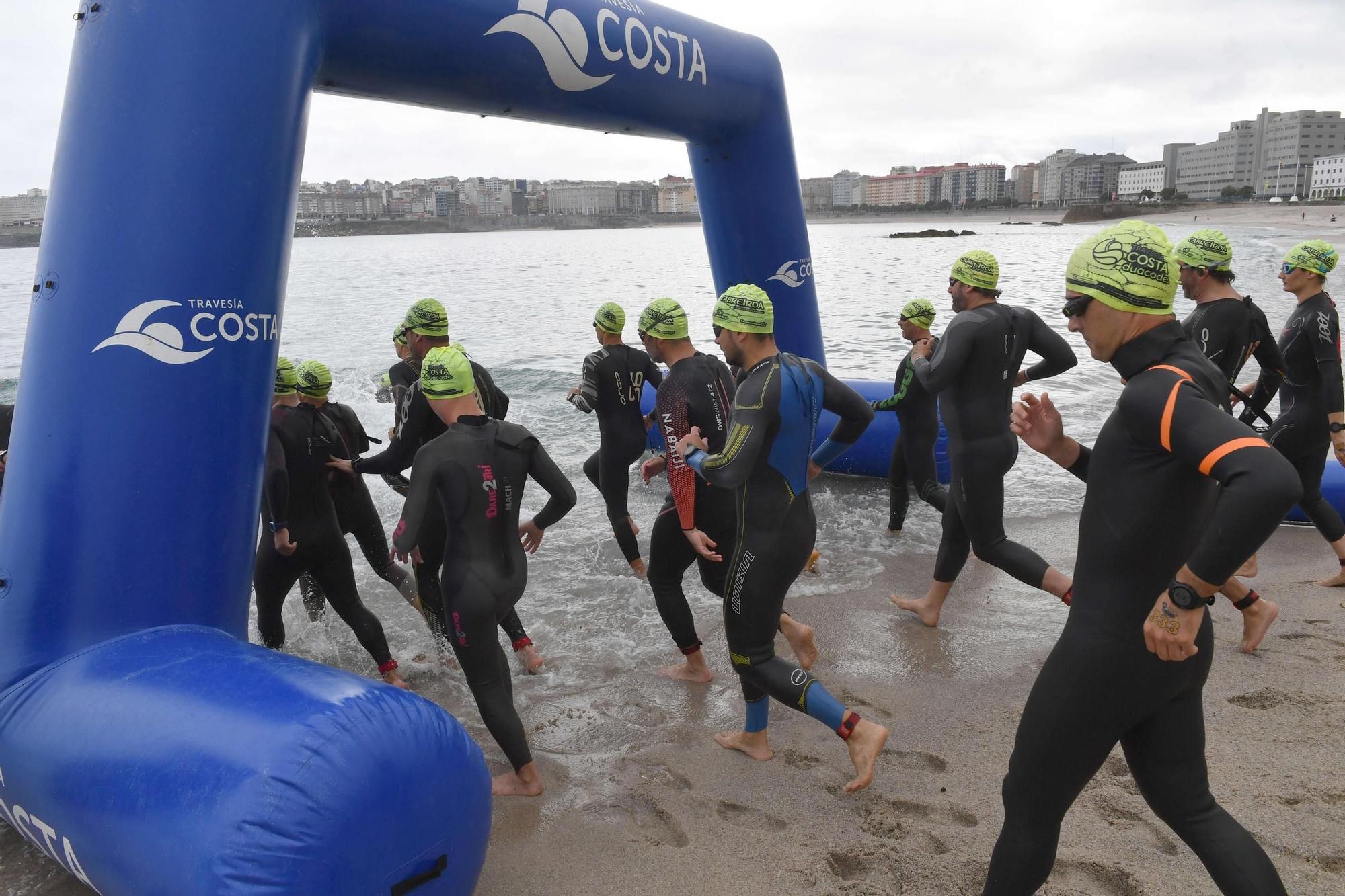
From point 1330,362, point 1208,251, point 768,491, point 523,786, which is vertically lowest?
point 523,786

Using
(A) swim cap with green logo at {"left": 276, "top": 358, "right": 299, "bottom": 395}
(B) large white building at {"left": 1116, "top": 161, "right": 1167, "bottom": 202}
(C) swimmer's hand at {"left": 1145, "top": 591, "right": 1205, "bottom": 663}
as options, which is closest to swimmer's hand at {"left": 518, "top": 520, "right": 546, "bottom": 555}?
(A) swim cap with green logo at {"left": 276, "top": 358, "right": 299, "bottom": 395}

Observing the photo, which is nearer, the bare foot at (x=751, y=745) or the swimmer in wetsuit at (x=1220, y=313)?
the bare foot at (x=751, y=745)

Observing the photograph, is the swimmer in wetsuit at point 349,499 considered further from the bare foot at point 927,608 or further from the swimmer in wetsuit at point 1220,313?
the swimmer in wetsuit at point 1220,313

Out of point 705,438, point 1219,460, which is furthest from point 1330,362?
point 1219,460

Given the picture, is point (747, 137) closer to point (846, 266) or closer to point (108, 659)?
point (108, 659)

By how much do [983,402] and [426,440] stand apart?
2.88 m

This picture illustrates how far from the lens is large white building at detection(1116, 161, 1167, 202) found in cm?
12694

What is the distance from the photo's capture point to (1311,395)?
5035mm

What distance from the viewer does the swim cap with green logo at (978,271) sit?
4621 mm

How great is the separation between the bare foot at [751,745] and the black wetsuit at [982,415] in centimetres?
154

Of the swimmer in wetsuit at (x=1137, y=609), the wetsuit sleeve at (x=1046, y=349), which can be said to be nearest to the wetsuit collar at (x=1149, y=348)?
the swimmer in wetsuit at (x=1137, y=609)

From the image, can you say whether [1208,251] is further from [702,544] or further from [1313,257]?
[702,544]

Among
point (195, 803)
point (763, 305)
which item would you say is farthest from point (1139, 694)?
point (195, 803)

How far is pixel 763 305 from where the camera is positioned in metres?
3.51
